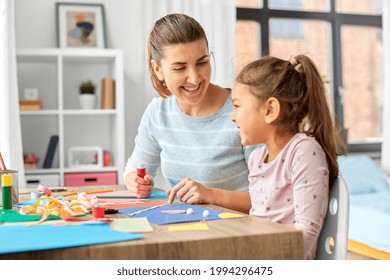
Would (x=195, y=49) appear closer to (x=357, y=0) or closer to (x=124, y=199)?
(x=124, y=199)

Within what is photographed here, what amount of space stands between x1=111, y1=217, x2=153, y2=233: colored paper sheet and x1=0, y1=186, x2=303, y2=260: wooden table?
24 millimetres

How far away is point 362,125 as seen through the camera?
16.7 feet

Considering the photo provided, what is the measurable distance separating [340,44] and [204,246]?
158 inches

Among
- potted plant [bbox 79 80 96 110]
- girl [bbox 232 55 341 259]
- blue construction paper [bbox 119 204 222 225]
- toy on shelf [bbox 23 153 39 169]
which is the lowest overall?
toy on shelf [bbox 23 153 39 169]

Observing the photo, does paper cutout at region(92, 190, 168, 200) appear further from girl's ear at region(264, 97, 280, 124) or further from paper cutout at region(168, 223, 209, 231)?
paper cutout at region(168, 223, 209, 231)

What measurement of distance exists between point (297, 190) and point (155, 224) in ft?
1.03

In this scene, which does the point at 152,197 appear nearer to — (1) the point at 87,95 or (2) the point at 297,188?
(2) the point at 297,188

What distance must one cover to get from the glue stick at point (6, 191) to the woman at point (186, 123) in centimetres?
36

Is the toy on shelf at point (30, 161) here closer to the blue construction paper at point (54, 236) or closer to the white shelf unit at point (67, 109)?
the white shelf unit at point (67, 109)

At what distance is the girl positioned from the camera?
1.29 metres

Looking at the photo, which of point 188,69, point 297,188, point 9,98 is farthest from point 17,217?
point 9,98

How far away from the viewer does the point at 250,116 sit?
1440 millimetres

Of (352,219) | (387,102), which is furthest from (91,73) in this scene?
(387,102)

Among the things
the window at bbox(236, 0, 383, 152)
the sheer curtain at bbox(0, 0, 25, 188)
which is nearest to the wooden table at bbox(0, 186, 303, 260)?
the sheer curtain at bbox(0, 0, 25, 188)
